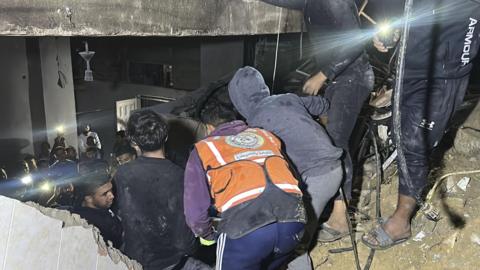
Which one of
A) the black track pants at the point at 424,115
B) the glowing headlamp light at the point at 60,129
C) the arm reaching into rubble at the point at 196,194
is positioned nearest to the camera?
the arm reaching into rubble at the point at 196,194

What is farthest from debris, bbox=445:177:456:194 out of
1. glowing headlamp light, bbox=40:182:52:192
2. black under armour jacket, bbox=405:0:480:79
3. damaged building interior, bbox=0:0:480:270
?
glowing headlamp light, bbox=40:182:52:192

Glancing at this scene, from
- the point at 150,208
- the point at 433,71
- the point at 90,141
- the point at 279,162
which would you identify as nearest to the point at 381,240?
the point at 433,71

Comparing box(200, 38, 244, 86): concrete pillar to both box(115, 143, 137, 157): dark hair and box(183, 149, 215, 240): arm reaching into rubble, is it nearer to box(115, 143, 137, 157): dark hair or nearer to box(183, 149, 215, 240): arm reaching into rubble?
box(115, 143, 137, 157): dark hair

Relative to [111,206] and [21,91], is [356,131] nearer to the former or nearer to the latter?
[111,206]

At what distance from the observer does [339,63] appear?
3.42m

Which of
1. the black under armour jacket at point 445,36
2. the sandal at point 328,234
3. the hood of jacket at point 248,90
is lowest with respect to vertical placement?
the sandal at point 328,234

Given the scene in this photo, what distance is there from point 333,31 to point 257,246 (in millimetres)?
1914

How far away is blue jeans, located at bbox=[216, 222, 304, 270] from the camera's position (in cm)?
247

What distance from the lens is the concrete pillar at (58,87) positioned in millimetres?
9430

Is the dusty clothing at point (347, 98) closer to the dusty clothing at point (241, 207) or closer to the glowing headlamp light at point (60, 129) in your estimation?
the dusty clothing at point (241, 207)

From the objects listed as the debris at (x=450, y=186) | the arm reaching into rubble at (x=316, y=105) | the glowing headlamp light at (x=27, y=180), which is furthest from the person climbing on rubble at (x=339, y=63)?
the glowing headlamp light at (x=27, y=180)

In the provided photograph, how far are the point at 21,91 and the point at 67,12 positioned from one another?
8552 millimetres

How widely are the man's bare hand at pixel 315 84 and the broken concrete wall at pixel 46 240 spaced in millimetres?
2213

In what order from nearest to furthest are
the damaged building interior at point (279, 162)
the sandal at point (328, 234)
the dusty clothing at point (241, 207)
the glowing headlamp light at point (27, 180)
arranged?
the damaged building interior at point (279, 162), the dusty clothing at point (241, 207), the sandal at point (328, 234), the glowing headlamp light at point (27, 180)
